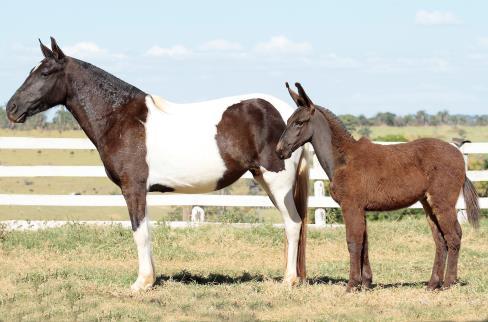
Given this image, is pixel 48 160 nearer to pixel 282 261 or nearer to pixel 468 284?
pixel 282 261

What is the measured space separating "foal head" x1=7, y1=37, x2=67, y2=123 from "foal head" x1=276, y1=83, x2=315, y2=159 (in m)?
2.55

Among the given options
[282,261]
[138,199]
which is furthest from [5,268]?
[282,261]

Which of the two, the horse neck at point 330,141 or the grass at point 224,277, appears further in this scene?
the horse neck at point 330,141

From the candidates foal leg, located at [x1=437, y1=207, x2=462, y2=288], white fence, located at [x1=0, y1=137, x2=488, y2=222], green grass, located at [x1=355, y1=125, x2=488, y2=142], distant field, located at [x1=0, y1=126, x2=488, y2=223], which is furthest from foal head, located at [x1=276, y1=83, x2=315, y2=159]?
green grass, located at [x1=355, y1=125, x2=488, y2=142]

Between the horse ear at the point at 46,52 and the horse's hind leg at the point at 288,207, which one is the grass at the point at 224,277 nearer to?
the horse's hind leg at the point at 288,207

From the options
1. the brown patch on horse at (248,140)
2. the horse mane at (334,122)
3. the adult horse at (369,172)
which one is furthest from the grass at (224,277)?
the horse mane at (334,122)

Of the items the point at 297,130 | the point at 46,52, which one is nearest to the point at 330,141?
the point at 297,130

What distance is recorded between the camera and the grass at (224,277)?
7.45 meters

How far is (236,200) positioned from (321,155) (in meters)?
5.82

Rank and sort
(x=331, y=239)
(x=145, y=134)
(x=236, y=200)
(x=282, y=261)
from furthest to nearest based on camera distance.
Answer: (x=236, y=200) < (x=331, y=239) < (x=282, y=261) < (x=145, y=134)

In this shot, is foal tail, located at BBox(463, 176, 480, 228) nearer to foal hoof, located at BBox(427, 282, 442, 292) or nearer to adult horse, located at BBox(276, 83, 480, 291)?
adult horse, located at BBox(276, 83, 480, 291)

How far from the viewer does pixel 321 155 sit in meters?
8.19

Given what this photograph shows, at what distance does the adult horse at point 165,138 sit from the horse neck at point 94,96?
11 millimetres

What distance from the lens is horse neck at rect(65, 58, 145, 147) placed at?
29.0 ft
